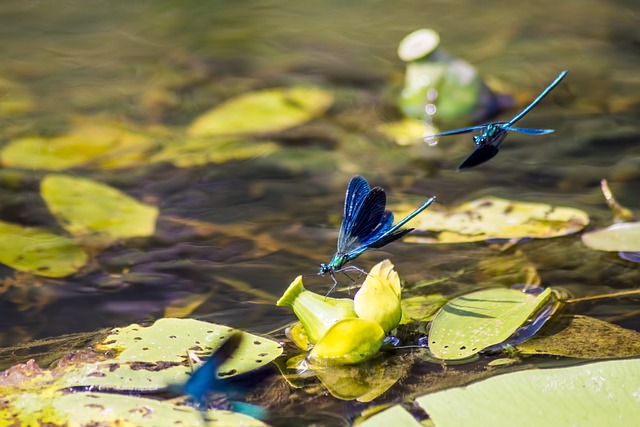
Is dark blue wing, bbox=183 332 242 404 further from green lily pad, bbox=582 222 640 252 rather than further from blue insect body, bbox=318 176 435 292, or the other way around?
green lily pad, bbox=582 222 640 252

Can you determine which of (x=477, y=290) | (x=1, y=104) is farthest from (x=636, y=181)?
(x=1, y=104)

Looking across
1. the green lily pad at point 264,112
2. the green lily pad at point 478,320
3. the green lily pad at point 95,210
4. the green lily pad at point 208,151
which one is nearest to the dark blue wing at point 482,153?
the green lily pad at point 478,320

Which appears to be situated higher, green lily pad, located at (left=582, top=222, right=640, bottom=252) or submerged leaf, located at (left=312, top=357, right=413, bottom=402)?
submerged leaf, located at (left=312, top=357, right=413, bottom=402)

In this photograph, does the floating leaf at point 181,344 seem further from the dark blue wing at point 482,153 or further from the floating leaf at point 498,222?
the floating leaf at point 498,222

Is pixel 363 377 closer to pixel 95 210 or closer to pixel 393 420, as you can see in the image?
pixel 393 420

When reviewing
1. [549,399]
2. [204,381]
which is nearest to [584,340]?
[549,399]

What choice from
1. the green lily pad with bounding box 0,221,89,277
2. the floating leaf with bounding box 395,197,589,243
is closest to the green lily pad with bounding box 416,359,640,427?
the floating leaf with bounding box 395,197,589,243
